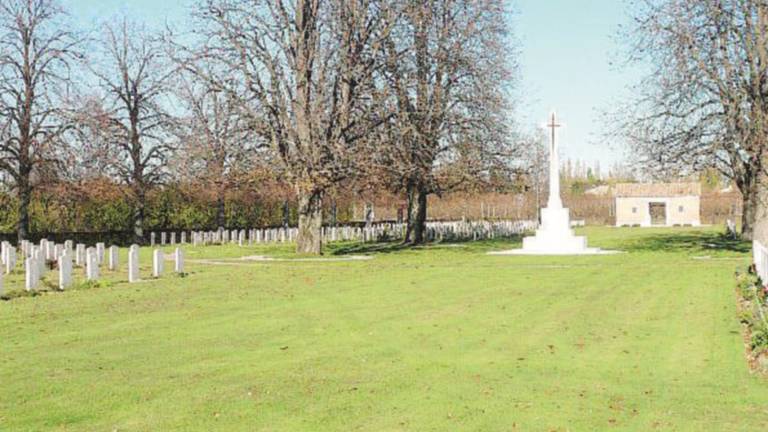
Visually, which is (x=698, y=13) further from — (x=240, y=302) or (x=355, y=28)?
(x=240, y=302)

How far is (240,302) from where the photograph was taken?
50.6 feet

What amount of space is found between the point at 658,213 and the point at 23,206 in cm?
6378

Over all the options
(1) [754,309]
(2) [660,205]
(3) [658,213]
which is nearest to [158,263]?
(1) [754,309]

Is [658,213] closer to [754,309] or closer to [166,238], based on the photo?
[166,238]

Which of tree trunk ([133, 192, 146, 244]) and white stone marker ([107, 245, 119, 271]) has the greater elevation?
tree trunk ([133, 192, 146, 244])

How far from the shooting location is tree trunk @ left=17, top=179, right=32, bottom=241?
3434 centimetres

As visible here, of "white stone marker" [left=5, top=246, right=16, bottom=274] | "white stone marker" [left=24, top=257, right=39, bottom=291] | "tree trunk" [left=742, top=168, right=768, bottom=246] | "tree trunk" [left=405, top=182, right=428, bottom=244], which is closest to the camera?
"white stone marker" [left=24, top=257, right=39, bottom=291]

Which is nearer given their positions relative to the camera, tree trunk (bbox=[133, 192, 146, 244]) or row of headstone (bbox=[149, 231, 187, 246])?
tree trunk (bbox=[133, 192, 146, 244])

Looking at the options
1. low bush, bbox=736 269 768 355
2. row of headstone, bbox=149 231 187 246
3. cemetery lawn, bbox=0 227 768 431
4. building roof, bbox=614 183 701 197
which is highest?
building roof, bbox=614 183 701 197

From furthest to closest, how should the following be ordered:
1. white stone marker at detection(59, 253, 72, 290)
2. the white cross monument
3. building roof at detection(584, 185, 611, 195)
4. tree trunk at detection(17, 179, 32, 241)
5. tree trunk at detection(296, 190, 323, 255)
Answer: building roof at detection(584, 185, 611, 195)
tree trunk at detection(17, 179, 32, 241)
the white cross monument
tree trunk at detection(296, 190, 323, 255)
white stone marker at detection(59, 253, 72, 290)

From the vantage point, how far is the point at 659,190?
82.6 metres

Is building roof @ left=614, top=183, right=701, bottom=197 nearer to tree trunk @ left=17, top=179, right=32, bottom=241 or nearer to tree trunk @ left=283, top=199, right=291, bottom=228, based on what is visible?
tree trunk @ left=283, top=199, right=291, bottom=228

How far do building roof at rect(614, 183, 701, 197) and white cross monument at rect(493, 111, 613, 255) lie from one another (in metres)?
49.0

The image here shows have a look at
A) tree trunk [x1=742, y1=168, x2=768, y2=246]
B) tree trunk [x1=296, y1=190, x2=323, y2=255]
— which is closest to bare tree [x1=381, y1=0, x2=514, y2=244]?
tree trunk [x1=296, y1=190, x2=323, y2=255]
